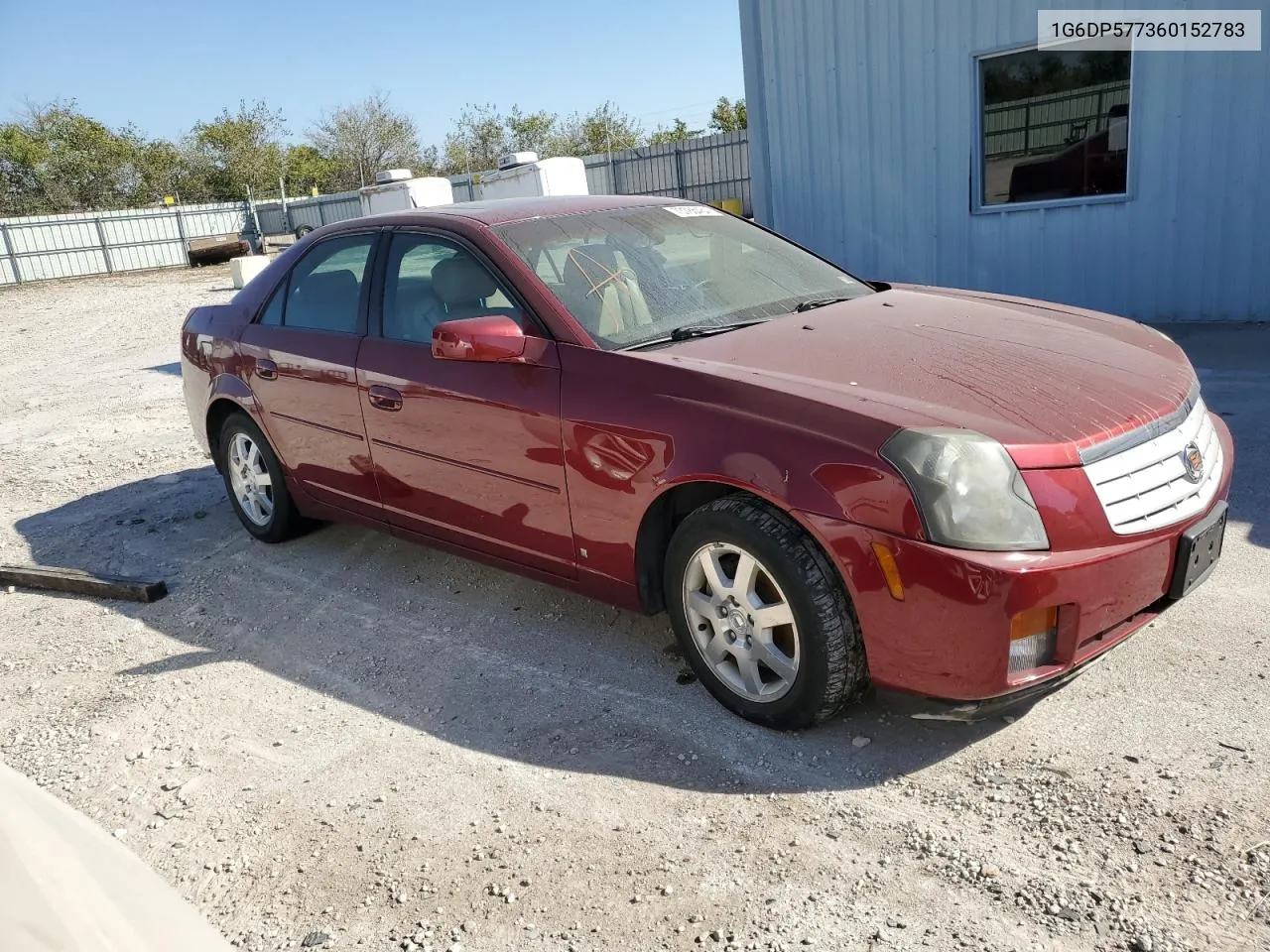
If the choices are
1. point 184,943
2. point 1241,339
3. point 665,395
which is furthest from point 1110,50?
point 184,943

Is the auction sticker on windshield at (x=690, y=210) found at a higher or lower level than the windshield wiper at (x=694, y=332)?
higher

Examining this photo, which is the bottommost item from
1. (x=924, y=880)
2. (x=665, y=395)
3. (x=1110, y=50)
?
(x=924, y=880)

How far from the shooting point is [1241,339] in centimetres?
761

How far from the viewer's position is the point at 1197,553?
2938 millimetres

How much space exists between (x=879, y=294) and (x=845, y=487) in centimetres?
175

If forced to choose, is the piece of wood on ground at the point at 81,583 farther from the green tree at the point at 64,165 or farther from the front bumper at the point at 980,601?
the green tree at the point at 64,165

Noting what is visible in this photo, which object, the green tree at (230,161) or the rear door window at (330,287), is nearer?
the rear door window at (330,287)

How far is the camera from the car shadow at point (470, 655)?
3.11 metres

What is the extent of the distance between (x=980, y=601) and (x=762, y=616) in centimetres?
68

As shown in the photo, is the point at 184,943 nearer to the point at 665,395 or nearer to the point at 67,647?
the point at 665,395

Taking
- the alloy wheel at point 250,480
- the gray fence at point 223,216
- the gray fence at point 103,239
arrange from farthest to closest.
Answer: the gray fence at point 103,239
the gray fence at point 223,216
the alloy wheel at point 250,480

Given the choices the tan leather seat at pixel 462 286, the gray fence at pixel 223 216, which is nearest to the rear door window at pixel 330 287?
the tan leather seat at pixel 462 286

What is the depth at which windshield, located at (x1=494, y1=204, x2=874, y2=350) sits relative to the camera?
12.1ft

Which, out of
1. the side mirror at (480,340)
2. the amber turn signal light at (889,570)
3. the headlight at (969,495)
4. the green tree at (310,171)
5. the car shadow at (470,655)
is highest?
the green tree at (310,171)
